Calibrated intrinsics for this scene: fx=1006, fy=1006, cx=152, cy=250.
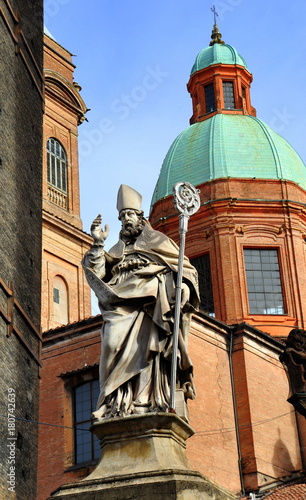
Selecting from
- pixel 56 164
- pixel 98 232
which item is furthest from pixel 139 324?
pixel 56 164

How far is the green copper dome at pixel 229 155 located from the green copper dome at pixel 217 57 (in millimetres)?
3767

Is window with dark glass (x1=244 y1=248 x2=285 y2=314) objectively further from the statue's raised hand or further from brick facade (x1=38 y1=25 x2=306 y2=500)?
the statue's raised hand

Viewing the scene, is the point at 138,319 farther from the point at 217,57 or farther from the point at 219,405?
the point at 217,57

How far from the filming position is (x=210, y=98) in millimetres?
45062

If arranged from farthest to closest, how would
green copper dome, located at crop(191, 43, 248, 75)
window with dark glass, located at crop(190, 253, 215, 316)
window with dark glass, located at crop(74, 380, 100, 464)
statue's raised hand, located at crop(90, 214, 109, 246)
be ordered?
green copper dome, located at crop(191, 43, 248, 75)
window with dark glass, located at crop(190, 253, 215, 316)
window with dark glass, located at crop(74, 380, 100, 464)
statue's raised hand, located at crop(90, 214, 109, 246)

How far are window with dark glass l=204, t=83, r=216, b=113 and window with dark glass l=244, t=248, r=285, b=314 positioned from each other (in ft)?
27.6

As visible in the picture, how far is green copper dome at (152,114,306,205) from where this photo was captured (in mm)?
40625

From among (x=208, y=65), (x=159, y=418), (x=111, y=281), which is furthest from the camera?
(x=208, y=65)

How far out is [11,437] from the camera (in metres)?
22.0

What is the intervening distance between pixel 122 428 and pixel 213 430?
74.8 feet

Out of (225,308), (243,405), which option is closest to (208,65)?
(225,308)

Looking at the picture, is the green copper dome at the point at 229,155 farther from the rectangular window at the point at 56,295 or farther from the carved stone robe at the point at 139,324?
the carved stone robe at the point at 139,324

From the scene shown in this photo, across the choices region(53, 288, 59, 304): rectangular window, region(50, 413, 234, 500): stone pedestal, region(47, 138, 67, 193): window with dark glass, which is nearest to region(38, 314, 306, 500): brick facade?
region(53, 288, 59, 304): rectangular window

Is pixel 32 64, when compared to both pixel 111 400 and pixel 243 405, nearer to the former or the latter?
pixel 243 405
